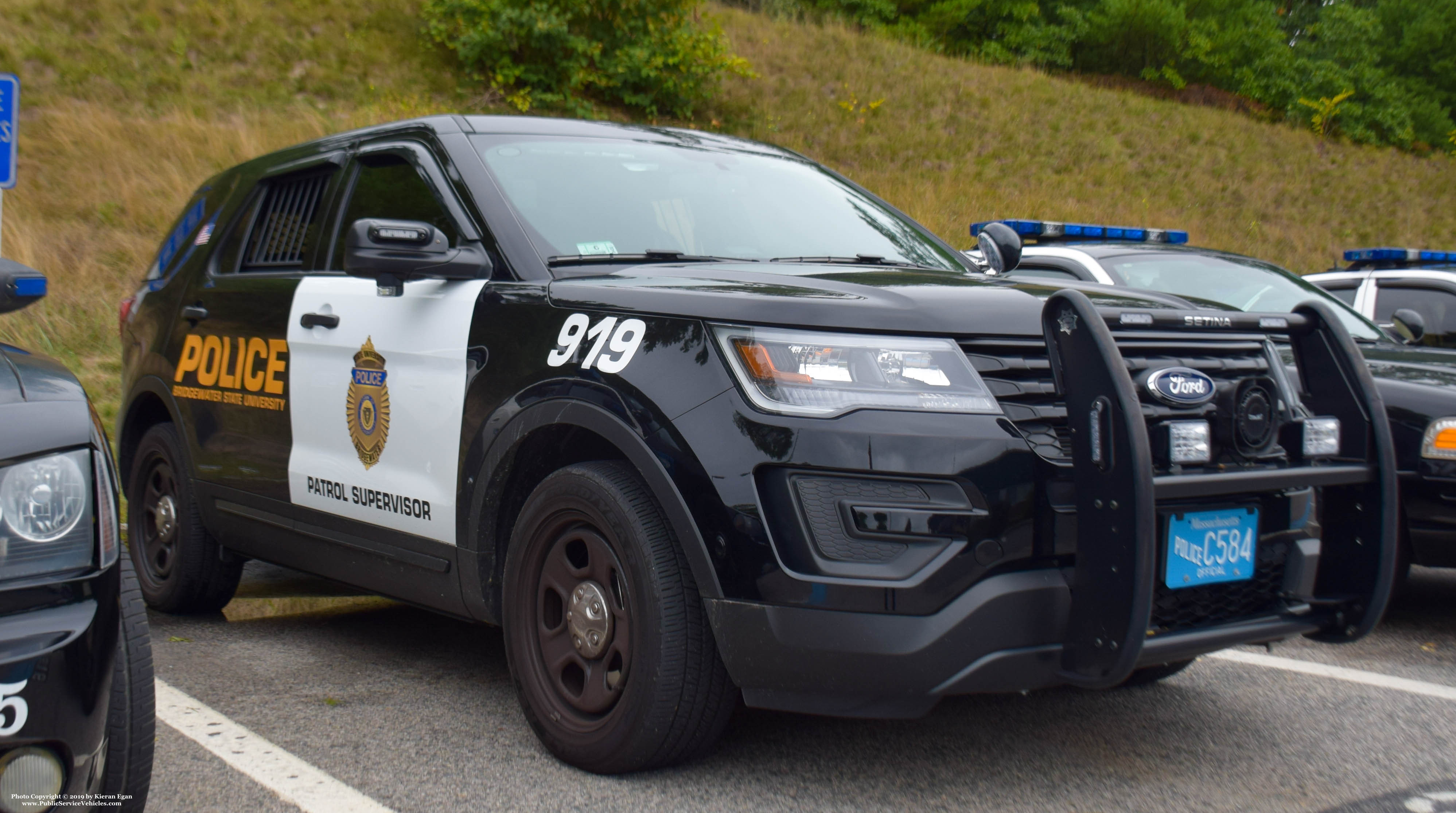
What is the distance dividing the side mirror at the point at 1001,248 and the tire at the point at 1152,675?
1294mm

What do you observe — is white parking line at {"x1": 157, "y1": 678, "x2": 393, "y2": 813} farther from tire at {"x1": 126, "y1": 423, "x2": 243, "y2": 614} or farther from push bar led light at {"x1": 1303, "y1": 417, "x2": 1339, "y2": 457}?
push bar led light at {"x1": 1303, "y1": 417, "x2": 1339, "y2": 457}

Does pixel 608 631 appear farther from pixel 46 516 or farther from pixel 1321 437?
pixel 1321 437

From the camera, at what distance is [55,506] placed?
2.03 meters

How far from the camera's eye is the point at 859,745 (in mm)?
3225

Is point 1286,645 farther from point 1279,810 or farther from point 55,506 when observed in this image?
point 55,506

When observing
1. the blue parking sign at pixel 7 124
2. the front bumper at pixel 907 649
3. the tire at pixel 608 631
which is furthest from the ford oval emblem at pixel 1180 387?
the blue parking sign at pixel 7 124

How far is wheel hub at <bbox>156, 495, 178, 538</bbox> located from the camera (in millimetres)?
4672

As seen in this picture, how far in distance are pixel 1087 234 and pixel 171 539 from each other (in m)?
5.10

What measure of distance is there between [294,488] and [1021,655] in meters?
2.47

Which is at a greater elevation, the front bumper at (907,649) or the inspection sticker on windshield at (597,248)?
the inspection sticker on windshield at (597,248)

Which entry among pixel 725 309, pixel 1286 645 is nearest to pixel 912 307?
pixel 725 309

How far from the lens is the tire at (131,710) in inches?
87.8

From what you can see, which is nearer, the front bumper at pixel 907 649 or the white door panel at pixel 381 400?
the front bumper at pixel 907 649

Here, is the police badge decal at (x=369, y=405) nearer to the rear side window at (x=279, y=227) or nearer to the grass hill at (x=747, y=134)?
the rear side window at (x=279, y=227)
